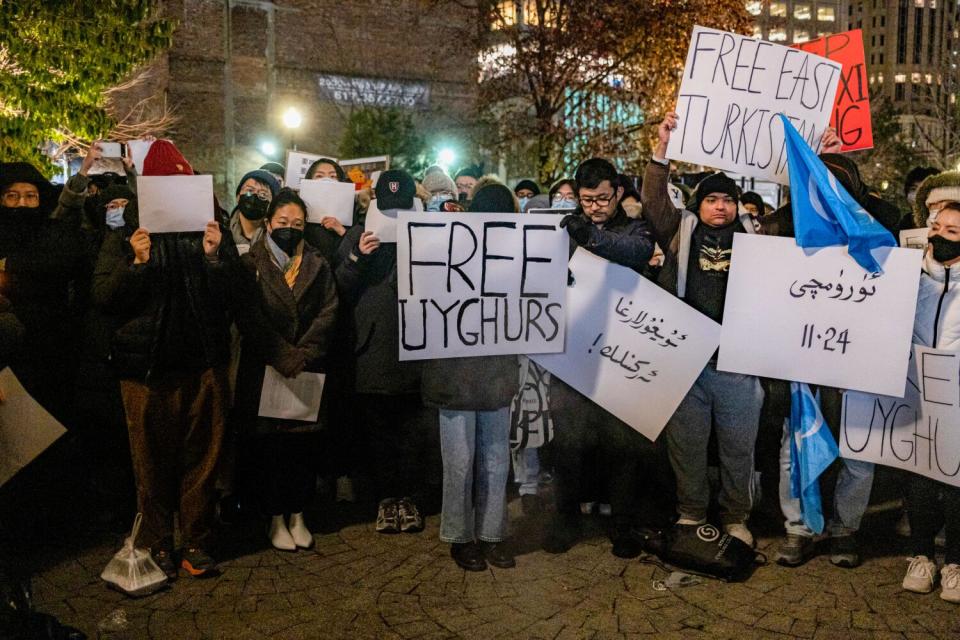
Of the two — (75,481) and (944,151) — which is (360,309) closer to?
(75,481)

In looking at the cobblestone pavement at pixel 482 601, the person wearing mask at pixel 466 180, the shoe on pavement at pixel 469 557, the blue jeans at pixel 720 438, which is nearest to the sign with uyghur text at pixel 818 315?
the blue jeans at pixel 720 438

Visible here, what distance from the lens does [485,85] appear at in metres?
15.4

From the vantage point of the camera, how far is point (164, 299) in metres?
4.34

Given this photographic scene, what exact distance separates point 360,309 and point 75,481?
231 centimetres

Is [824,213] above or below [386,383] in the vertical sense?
above

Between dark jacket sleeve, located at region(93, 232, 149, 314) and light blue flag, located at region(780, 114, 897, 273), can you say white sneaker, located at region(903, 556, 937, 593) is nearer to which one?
light blue flag, located at region(780, 114, 897, 273)

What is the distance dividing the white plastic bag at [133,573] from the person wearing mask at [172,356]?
13cm

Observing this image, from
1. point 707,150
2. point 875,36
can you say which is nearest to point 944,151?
point 707,150

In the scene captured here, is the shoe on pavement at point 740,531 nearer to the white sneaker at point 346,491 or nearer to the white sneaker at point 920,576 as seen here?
the white sneaker at point 920,576

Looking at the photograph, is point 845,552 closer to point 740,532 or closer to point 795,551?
point 795,551

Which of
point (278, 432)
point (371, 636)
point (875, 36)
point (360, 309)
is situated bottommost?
point (371, 636)

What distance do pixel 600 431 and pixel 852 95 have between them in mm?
3120

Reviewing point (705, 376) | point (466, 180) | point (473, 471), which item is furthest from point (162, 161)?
point (466, 180)

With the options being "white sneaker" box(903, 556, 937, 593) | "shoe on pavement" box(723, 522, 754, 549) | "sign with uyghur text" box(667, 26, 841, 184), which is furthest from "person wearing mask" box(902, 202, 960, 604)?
"sign with uyghur text" box(667, 26, 841, 184)
